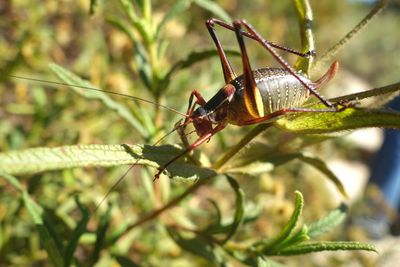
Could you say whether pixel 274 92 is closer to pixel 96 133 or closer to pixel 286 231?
pixel 286 231

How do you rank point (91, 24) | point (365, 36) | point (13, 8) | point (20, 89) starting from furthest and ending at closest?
point (365, 36) → point (91, 24) → point (13, 8) → point (20, 89)

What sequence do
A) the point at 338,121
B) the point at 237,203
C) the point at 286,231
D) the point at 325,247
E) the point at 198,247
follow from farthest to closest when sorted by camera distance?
1. the point at 198,247
2. the point at 237,203
3. the point at 286,231
4. the point at 325,247
5. the point at 338,121

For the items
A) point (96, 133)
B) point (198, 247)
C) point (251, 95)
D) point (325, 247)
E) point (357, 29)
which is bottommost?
point (325, 247)

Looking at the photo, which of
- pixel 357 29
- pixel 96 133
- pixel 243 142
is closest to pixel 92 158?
pixel 243 142

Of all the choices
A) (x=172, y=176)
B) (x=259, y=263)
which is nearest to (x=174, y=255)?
(x=259, y=263)

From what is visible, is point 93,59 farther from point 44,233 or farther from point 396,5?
point 396,5

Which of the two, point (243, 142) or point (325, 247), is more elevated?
point (243, 142)

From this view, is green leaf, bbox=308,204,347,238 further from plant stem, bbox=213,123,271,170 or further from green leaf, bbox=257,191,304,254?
plant stem, bbox=213,123,271,170

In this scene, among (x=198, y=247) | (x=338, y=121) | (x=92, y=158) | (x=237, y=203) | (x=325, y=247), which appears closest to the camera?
(x=92, y=158)
